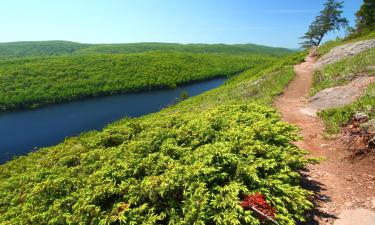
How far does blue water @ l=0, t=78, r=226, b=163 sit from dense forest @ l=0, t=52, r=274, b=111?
429 cm

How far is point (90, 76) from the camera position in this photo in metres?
80.3

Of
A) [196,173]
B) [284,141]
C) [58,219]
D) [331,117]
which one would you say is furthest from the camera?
[331,117]

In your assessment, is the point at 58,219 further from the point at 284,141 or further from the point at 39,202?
the point at 284,141

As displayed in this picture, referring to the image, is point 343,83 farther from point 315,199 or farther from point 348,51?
point 315,199

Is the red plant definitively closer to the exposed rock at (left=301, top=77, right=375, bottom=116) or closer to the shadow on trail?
the shadow on trail

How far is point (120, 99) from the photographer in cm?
6456

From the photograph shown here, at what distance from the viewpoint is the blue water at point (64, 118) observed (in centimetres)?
3694

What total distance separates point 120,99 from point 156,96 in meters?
8.92

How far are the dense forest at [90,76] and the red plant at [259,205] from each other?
6038cm

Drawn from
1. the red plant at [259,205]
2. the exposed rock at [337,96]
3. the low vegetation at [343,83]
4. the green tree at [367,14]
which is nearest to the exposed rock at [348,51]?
the low vegetation at [343,83]

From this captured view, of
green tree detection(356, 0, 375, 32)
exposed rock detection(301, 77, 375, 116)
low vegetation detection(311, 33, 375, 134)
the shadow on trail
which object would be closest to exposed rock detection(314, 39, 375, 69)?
low vegetation detection(311, 33, 375, 134)

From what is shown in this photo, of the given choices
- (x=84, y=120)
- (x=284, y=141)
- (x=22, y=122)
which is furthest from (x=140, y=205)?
(x=22, y=122)

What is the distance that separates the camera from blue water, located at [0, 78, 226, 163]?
121ft

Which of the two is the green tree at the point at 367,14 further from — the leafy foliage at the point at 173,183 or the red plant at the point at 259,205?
the red plant at the point at 259,205
